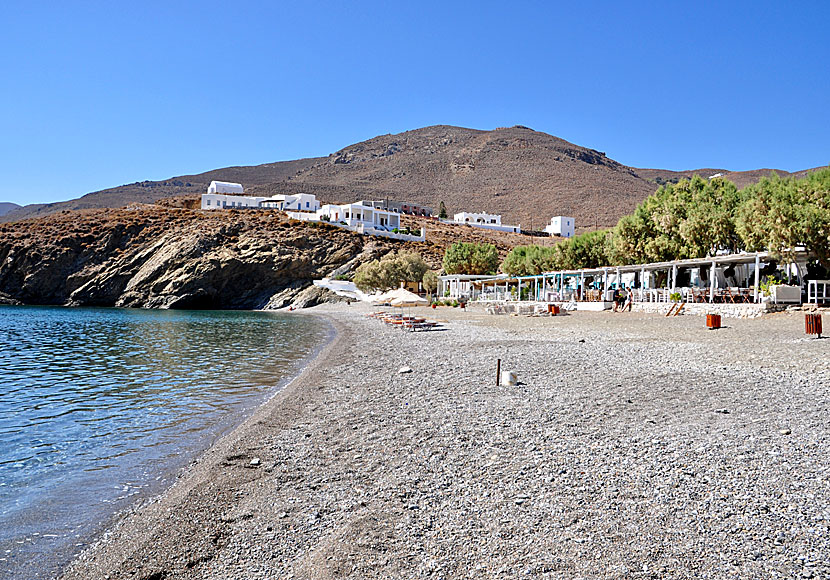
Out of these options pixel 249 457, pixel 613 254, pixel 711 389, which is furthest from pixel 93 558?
pixel 613 254

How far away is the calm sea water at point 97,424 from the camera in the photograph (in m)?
5.01

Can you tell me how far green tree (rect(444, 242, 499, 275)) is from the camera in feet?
201

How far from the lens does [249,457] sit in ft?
21.1

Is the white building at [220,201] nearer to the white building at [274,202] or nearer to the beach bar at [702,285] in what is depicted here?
the white building at [274,202]

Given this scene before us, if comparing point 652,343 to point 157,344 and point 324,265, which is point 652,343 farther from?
point 324,265

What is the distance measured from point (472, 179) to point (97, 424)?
145294mm

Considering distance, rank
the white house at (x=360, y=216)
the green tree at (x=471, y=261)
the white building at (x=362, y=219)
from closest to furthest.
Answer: the green tree at (x=471, y=261) → the white building at (x=362, y=219) → the white house at (x=360, y=216)

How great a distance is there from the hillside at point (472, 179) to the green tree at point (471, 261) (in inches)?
1628

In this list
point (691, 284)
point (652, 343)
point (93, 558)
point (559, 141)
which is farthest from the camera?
point (559, 141)

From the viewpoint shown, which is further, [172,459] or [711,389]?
[711,389]

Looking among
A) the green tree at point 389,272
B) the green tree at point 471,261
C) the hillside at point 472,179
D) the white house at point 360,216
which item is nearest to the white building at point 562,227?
the hillside at point 472,179

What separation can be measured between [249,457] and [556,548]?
Answer: 3.89 metres

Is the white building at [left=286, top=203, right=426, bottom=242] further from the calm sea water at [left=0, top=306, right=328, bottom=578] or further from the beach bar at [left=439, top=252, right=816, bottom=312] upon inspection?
the calm sea water at [left=0, top=306, right=328, bottom=578]

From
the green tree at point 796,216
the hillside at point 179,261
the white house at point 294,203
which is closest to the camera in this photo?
the green tree at point 796,216
